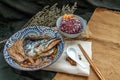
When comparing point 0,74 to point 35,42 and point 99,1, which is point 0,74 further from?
point 99,1

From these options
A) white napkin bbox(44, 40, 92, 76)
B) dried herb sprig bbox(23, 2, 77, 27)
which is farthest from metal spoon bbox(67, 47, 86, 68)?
dried herb sprig bbox(23, 2, 77, 27)

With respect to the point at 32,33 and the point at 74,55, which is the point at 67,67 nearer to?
the point at 74,55

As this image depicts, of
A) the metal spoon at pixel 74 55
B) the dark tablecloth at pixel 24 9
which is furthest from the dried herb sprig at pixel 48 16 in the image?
the metal spoon at pixel 74 55

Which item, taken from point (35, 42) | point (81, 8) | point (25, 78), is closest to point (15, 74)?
point (25, 78)

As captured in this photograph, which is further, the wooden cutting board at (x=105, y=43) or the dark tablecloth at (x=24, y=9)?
the dark tablecloth at (x=24, y=9)

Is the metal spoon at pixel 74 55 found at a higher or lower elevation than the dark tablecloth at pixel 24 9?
lower

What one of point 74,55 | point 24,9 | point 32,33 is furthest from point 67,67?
point 24,9

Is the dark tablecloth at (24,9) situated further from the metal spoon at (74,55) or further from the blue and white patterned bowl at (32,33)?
the metal spoon at (74,55)
